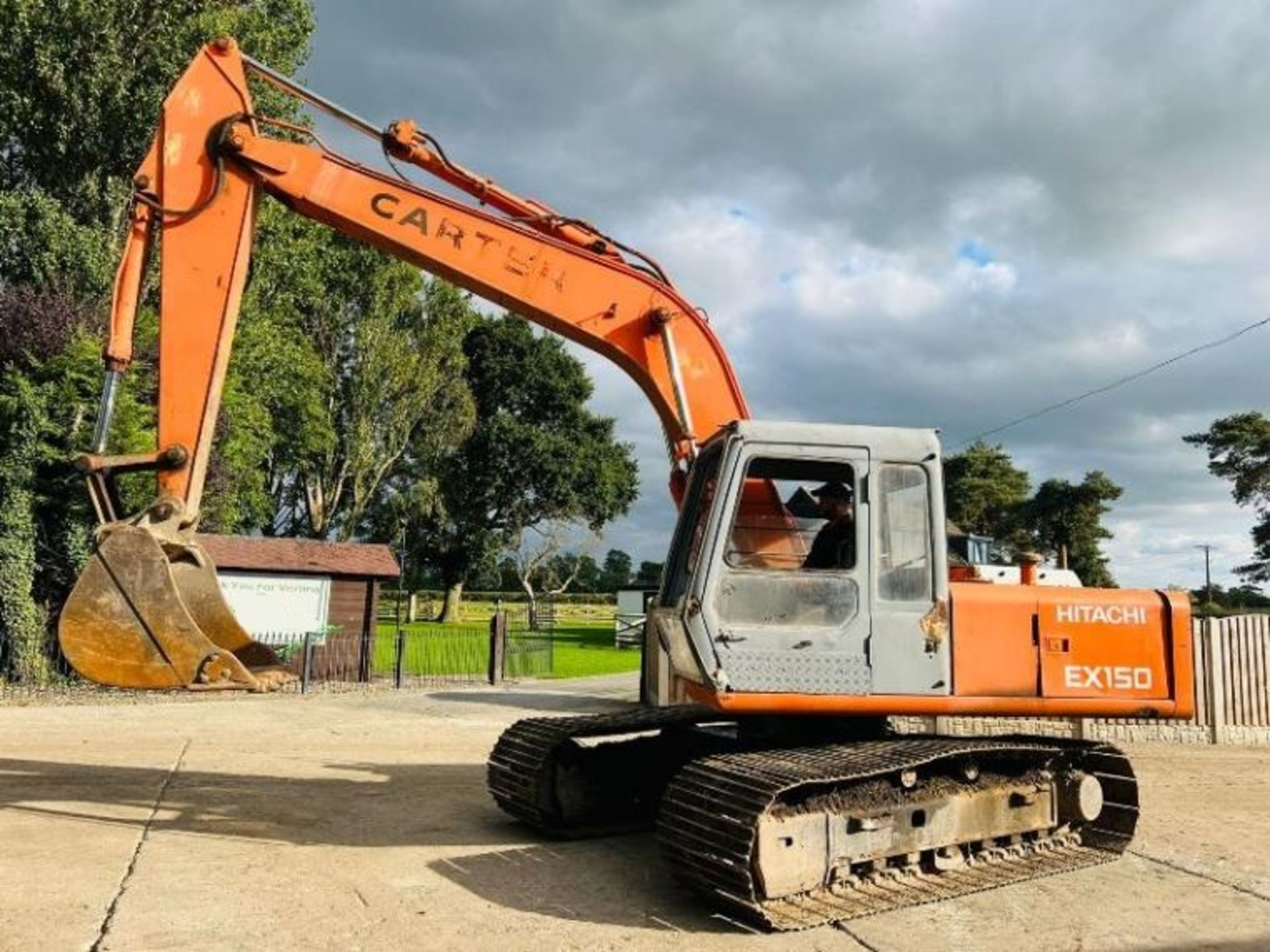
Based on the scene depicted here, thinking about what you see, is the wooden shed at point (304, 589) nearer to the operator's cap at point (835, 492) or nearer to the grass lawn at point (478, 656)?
the grass lawn at point (478, 656)

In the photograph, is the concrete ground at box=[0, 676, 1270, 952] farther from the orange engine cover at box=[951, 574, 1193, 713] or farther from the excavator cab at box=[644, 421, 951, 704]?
the excavator cab at box=[644, 421, 951, 704]

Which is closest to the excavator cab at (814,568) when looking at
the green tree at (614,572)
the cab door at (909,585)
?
the cab door at (909,585)

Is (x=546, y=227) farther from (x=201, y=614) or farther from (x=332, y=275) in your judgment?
(x=332, y=275)

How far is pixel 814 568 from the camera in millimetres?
5961

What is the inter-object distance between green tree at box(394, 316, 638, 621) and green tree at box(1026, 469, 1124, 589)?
79.8 ft

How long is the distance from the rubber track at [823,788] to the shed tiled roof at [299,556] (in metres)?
15.5

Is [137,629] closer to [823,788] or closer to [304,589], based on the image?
[823,788]

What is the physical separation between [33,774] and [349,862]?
472 centimetres

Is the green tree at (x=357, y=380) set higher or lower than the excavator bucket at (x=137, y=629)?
higher

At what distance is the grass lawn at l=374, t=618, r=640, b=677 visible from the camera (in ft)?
72.9

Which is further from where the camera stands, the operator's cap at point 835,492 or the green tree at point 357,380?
the green tree at point 357,380

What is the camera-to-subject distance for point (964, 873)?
20.4 ft

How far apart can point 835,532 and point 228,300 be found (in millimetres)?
4182

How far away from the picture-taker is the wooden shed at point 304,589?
775 inches
